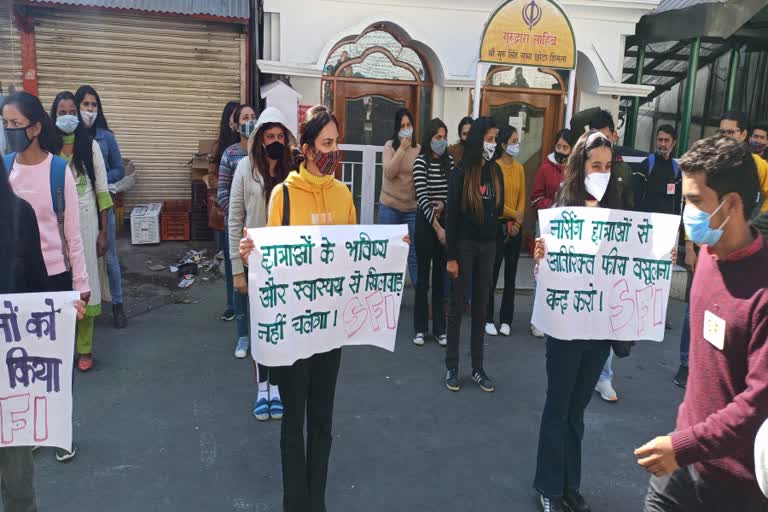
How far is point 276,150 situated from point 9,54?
22.1ft

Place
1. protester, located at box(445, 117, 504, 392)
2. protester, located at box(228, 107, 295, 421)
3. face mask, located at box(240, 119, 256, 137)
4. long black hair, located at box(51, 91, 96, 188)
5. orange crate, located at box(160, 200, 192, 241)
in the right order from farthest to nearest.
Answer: orange crate, located at box(160, 200, 192, 241), face mask, located at box(240, 119, 256, 137), long black hair, located at box(51, 91, 96, 188), protester, located at box(445, 117, 504, 392), protester, located at box(228, 107, 295, 421)

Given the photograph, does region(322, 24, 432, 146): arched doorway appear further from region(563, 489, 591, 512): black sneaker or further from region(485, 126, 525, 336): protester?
region(563, 489, 591, 512): black sneaker

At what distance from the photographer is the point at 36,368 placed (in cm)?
285

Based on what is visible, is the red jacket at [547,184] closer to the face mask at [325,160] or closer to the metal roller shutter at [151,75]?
the face mask at [325,160]

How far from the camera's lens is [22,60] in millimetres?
8906

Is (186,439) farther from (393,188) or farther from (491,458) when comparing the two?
(393,188)

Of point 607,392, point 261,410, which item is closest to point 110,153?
point 261,410

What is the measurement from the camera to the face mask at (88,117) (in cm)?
583

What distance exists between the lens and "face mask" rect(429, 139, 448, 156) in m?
6.18

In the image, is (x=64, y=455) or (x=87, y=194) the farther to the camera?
(x=87, y=194)

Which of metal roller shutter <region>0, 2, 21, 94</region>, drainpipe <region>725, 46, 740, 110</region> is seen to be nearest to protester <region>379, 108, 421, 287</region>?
metal roller shutter <region>0, 2, 21, 94</region>

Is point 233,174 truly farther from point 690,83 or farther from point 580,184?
point 690,83

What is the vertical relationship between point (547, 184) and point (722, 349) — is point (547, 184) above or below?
above

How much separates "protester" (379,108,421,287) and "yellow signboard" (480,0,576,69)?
1709mm
